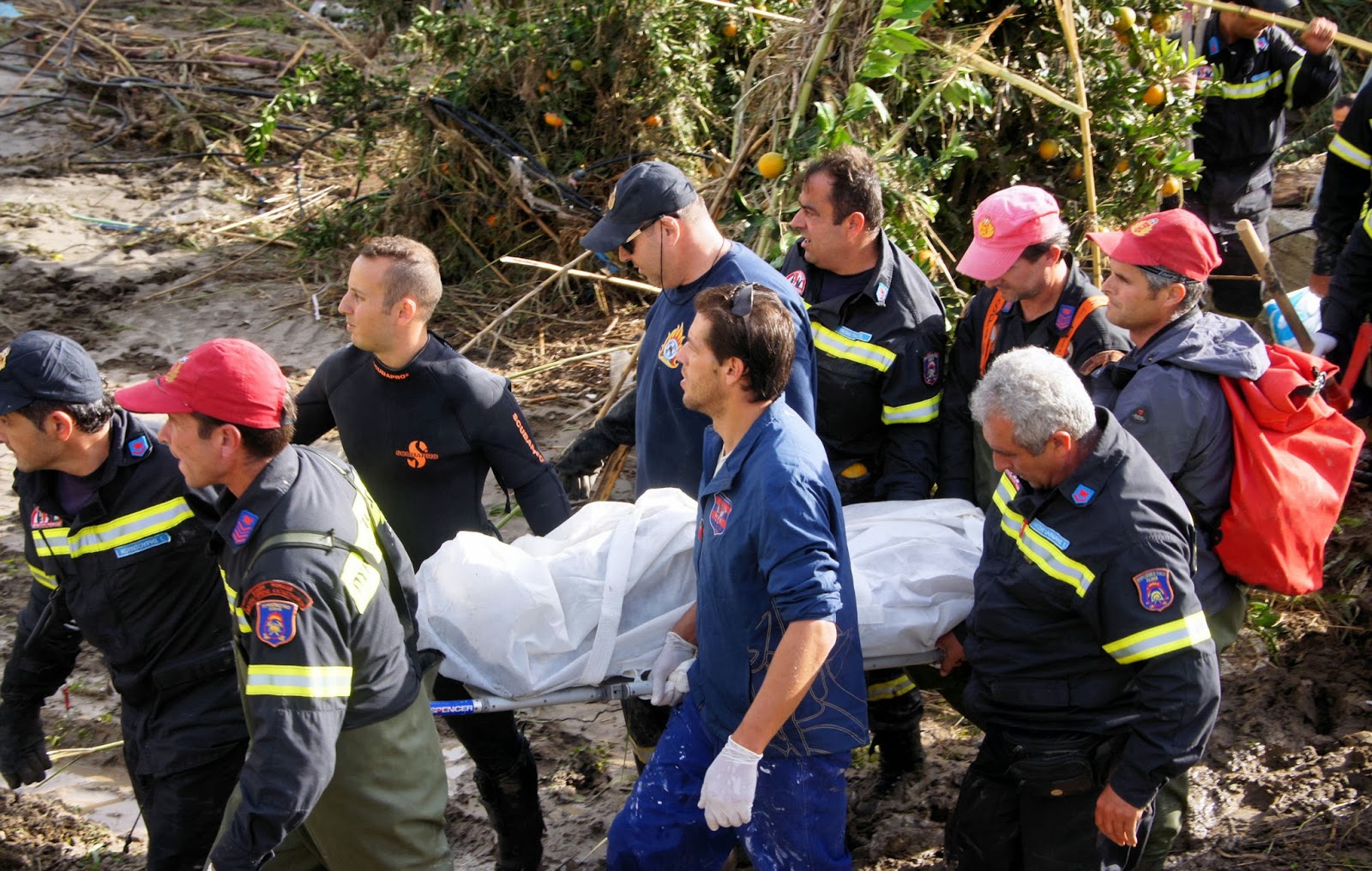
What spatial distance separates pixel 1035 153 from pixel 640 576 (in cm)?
303

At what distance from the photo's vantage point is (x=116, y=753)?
4547 mm

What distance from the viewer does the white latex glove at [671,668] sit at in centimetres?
310

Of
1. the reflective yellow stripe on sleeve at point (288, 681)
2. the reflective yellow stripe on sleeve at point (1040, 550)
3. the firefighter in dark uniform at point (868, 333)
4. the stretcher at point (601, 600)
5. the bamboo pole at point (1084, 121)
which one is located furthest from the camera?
the bamboo pole at point (1084, 121)

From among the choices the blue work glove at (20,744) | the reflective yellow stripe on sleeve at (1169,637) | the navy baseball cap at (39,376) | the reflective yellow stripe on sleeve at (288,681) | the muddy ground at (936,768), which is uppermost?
the navy baseball cap at (39,376)

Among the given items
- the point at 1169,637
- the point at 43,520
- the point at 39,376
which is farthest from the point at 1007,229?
the point at 43,520

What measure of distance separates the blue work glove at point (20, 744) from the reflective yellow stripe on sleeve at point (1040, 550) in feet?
9.39

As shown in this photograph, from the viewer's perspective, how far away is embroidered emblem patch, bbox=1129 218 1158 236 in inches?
129

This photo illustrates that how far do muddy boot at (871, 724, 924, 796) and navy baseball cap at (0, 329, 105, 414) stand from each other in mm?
2717

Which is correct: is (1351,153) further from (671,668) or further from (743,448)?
(671,668)

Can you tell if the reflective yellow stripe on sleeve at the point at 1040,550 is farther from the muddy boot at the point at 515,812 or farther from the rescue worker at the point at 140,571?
the rescue worker at the point at 140,571

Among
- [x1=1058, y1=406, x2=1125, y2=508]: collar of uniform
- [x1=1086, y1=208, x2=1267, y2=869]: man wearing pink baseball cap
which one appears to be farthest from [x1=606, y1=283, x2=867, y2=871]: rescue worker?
[x1=1086, y1=208, x2=1267, y2=869]: man wearing pink baseball cap

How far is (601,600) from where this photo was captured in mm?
3223

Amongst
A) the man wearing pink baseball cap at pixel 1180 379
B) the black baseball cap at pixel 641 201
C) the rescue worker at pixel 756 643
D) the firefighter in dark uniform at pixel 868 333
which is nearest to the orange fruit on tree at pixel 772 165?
the firefighter in dark uniform at pixel 868 333

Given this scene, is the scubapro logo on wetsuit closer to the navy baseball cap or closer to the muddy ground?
the navy baseball cap
